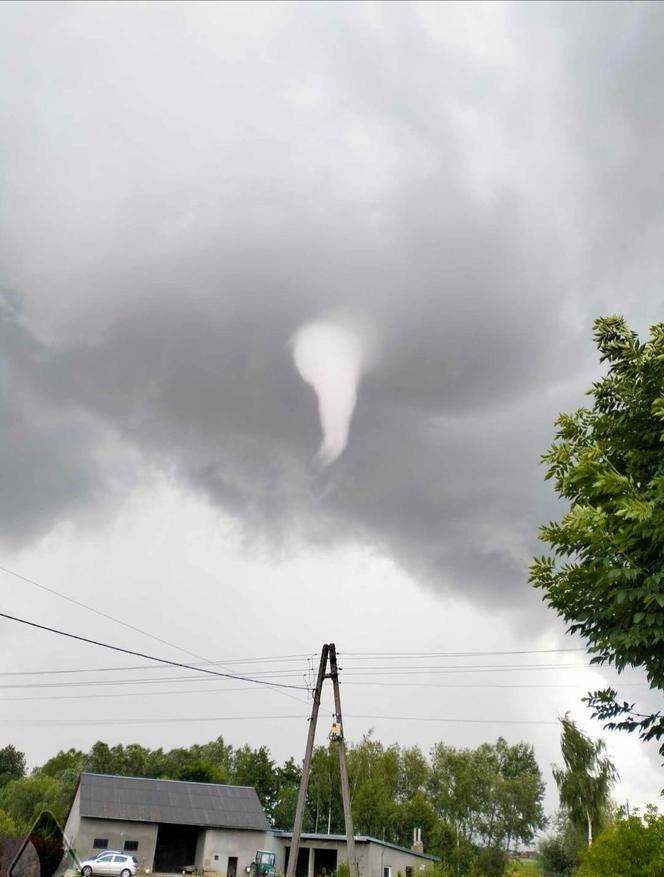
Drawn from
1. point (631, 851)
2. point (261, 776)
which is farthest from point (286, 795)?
point (631, 851)

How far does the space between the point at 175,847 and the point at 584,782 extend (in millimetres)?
29530

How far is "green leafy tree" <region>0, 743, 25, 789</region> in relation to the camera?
343 ft

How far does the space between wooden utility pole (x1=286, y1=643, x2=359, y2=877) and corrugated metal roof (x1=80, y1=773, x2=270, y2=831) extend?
90.8 feet

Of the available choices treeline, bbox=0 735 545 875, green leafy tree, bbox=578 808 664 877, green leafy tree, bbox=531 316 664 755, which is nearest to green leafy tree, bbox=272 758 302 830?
treeline, bbox=0 735 545 875

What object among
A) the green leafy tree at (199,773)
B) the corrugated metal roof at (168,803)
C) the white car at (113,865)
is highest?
the green leafy tree at (199,773)

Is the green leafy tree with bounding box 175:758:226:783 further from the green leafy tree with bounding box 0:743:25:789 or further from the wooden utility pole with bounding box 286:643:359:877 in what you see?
the wooden utility pole with bounding box 286:643:359:877

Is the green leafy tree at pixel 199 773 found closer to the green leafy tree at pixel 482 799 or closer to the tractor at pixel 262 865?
the green leafy tree at pixel 482 799

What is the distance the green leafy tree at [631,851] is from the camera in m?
17.0

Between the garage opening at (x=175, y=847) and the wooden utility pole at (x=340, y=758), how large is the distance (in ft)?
99.7

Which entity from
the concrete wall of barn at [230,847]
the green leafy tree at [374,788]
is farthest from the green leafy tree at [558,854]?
the concrete wall of barn at [230,847]

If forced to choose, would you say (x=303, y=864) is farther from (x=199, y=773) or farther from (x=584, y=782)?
(x=199, y=773)

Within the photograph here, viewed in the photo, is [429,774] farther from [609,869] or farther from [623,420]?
[623,420]

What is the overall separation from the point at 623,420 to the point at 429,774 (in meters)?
78.7

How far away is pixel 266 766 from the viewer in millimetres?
89250
